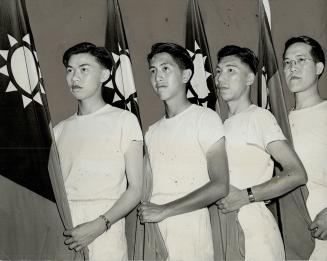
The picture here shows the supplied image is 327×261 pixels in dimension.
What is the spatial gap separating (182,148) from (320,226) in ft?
2.38

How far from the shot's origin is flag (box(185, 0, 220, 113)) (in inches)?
91.2

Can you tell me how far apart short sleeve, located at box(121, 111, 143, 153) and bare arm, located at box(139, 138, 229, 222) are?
284 mm

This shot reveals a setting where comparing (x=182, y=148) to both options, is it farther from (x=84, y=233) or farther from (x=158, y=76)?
(x=84, y=233)

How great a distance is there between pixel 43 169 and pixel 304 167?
1169 millimetres

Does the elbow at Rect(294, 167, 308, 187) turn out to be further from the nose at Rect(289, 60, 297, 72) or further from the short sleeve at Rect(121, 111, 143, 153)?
the short sleeve at Rect(121, 111, 143, 153)

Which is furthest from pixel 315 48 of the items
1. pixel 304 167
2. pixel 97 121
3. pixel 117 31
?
pixel 97 121

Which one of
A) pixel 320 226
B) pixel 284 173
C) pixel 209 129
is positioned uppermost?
pixel 209 129

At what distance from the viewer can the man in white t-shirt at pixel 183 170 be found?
2162 millimetres

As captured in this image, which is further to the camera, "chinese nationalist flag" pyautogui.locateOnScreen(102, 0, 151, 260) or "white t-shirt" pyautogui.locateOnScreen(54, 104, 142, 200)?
"chinese nationalist flag" pyautogui.locateOnScreen(102, 0, 151, 260)

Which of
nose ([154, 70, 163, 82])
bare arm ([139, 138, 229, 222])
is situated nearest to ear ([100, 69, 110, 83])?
nose ([154, 70, 163, 82])

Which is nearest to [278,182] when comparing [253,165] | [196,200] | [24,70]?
[253,165]

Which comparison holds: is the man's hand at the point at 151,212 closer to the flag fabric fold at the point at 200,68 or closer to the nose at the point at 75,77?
the flag fabric fold at the point at 200,68

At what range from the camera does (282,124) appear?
7.64 ft

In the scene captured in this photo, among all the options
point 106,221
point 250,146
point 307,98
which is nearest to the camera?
point 106,221
